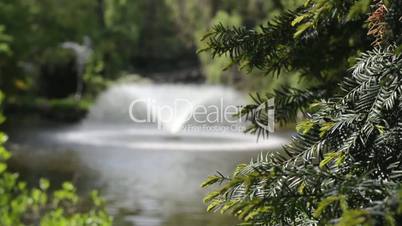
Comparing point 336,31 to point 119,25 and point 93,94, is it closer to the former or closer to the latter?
point 93,94

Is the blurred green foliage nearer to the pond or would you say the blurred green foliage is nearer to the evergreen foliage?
the pond

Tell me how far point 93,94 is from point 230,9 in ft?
25.0

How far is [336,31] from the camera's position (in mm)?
2982

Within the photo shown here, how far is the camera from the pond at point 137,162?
8.71 meters

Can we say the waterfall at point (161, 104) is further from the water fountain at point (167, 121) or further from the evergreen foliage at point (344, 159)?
the evergreen foliage at point (344, 159)

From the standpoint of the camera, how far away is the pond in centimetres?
871

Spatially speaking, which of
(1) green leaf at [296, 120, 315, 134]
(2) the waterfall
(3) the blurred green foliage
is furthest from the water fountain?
(1) green leaf at [296, 120, 315, 134]

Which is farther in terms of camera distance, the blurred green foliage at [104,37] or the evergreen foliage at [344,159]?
the blurred green foliage at [104,37]

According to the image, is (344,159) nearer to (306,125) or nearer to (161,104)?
(306,125)

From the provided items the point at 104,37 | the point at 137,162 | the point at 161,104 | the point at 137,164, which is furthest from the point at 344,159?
the point at 104,37

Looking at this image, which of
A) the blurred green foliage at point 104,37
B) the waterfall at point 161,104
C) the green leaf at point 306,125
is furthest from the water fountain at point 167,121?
the green leaf at point 306,125

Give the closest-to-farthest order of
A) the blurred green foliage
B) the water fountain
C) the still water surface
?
the still water surface
the water fountain
the blurred green foliage

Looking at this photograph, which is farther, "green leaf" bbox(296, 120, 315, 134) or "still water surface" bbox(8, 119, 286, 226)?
"still water surface" bbox(8, 119, 286, 226)

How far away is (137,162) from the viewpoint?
13.4m
